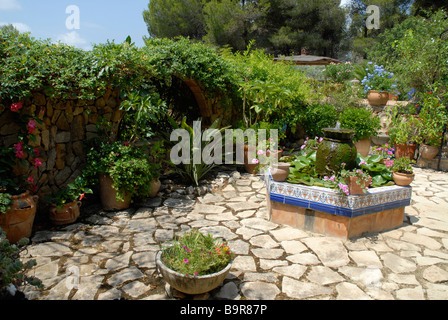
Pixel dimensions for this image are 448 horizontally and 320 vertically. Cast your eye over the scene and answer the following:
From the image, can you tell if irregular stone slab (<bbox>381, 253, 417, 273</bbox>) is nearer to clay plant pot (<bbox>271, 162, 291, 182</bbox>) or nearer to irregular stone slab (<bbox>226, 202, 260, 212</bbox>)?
clay plant pot (<bbox>271, 162, 291, 182</bbox>)

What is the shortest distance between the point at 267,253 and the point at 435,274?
153cm

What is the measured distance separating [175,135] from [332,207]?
2815 millimetres

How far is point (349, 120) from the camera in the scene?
6.69 metres

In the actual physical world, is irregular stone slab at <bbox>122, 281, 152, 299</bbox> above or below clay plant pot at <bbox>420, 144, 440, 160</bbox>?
below

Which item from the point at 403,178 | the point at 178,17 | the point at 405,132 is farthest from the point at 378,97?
the point at 178,17

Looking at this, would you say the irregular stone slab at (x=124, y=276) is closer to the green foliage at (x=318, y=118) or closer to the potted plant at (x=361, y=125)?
the potted plant at (x=361, y=125)

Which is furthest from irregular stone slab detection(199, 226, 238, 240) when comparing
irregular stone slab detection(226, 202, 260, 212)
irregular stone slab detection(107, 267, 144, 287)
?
irregular stone slab detection(107, 267, 144, 287)

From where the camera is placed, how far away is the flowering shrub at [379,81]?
8.04 meters

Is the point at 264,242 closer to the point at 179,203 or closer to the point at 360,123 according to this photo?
the point at 179,203

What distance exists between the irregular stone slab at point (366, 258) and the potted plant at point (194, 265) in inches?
54.8

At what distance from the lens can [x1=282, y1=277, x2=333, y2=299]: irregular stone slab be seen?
2664 mm

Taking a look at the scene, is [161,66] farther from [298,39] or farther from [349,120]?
[298,39]

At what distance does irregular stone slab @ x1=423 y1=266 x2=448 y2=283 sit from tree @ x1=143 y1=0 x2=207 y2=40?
18970 mm
